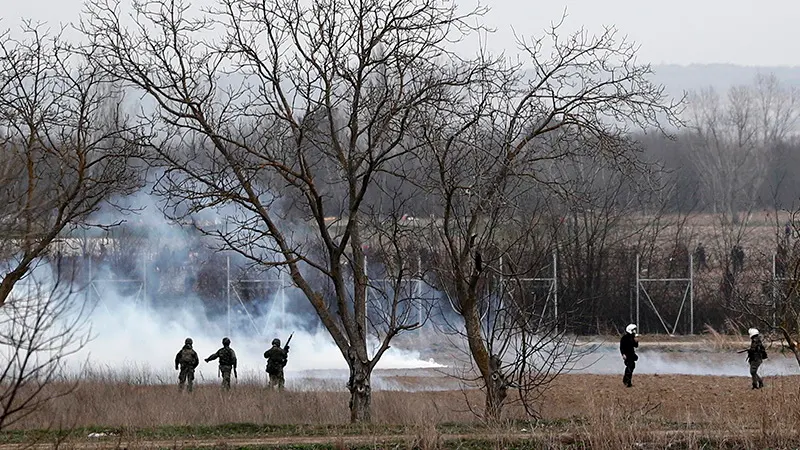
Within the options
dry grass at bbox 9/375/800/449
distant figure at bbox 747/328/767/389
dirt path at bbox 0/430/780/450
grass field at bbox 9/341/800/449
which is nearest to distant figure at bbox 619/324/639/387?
dry grass at bbox 9/375/800/449

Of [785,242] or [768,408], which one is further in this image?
[785,242]

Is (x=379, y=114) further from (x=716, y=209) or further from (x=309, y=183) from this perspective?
(x=716, y=209)

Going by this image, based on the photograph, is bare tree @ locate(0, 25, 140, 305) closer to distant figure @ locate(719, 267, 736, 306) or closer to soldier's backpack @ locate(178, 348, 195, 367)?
soldier's backpack @ locate(178, 348, 195, 367)

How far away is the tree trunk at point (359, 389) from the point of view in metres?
17.6

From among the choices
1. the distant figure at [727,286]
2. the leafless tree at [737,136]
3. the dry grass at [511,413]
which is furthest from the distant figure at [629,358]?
the leafless tree at [737,136]

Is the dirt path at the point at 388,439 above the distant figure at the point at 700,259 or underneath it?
underneath

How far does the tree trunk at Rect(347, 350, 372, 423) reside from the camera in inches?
695

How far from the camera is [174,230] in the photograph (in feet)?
141

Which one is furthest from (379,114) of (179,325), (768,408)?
(179,325)

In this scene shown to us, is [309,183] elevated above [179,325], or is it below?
above

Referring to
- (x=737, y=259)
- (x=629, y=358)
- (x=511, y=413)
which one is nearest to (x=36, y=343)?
(x=511, y=413)

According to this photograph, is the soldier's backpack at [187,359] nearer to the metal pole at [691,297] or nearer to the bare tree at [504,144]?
the bare tree at [504,144]

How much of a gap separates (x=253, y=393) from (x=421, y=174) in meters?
5.92

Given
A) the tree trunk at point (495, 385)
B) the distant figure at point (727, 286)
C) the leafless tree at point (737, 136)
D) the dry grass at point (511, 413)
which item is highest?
the leafless tree at point (737, 136)
